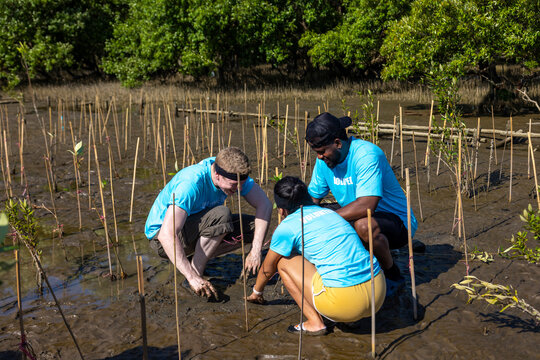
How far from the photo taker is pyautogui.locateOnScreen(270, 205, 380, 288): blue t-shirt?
3324mm

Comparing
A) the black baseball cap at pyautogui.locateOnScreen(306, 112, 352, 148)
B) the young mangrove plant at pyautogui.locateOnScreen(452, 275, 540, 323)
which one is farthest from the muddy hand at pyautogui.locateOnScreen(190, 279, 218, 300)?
the young mangrove plant at pyautogui.locateOnScreen(452, 275, 540, 323)

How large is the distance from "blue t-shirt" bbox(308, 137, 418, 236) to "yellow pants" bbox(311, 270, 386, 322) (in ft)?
2.64

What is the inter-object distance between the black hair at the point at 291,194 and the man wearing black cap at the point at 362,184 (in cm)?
55

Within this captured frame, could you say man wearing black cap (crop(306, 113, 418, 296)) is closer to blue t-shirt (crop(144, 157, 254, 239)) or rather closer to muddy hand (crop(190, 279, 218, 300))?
blue t-shirt (crop(144, 157, 254, 239))

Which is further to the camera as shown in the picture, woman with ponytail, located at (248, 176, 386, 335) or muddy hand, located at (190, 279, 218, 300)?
muddy hand, located at (190, 279, 218, 300)

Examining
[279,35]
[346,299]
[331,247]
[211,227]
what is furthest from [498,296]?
[279,35]

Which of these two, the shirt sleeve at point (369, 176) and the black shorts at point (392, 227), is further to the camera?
the black shorts at point (392, 227)

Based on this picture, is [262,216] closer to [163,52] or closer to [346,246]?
[346,246]

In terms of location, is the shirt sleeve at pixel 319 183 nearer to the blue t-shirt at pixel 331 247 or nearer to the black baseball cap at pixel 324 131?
the black baseball cap at pixel 324 131

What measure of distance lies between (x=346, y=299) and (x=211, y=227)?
55.3 inches

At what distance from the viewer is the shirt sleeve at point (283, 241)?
3.49 metres

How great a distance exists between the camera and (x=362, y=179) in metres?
4.01

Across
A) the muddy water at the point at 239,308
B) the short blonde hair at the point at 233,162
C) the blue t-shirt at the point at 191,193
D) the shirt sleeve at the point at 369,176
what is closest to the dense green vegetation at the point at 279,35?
the muddy water at the point at 239,308

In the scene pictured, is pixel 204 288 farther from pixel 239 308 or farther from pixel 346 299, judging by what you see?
pixel 346 299
